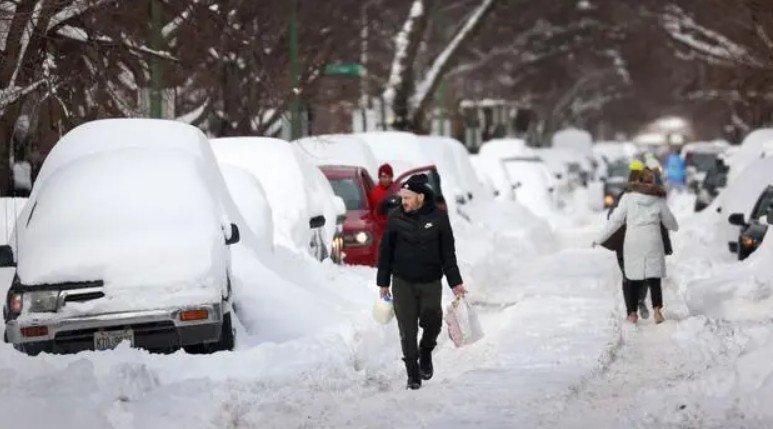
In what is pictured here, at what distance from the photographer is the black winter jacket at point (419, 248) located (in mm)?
11039

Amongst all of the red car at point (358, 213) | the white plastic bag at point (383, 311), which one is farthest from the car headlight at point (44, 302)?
the red car at point (358, 213)

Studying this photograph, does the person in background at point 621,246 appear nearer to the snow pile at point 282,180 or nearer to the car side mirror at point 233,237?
the snow pile at point 282,180

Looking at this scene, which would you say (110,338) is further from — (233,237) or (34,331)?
(233,237)

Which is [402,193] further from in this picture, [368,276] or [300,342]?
[368,276]

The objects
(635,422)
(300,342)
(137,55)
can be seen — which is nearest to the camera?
(635,422)

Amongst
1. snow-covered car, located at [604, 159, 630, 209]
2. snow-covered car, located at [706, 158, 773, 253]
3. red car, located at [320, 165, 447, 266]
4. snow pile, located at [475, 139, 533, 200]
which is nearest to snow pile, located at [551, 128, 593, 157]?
snow-covered car, located at [604, 159, 630, 209]

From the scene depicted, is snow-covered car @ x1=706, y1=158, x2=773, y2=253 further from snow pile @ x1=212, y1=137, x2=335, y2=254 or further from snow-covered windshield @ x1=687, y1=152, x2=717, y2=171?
snow-covered windshield @ x1=687, y1=152, x2=717, y2=171

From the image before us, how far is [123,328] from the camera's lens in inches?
457

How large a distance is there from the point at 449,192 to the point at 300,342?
50.5 feet

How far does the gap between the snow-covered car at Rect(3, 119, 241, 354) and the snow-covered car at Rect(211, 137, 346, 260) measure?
4921 mm

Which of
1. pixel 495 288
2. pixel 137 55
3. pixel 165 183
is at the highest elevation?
pixel 137 55

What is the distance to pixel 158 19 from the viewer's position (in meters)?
20.0

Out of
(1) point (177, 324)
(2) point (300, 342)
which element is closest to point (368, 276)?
(2) point (300, 342)

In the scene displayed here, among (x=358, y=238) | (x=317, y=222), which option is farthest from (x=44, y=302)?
(x=358, y=238)
